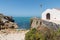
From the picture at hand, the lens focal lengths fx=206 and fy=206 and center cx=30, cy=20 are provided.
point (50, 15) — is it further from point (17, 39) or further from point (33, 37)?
point (33, 37)

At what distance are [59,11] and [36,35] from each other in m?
14.8

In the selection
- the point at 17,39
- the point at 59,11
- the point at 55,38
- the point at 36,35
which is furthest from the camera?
the point at 59,11

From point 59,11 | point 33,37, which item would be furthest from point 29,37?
point 59,11

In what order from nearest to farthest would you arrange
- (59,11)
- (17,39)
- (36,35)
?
(36,35), (17,39), (59,11)

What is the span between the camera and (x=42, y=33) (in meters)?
13.3

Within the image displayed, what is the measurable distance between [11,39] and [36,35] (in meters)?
4.65

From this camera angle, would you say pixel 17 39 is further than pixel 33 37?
Yes

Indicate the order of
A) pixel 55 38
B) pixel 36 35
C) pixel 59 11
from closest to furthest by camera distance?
1. pixel 55 38
2. pixel 36 35
3. pixel 59 11

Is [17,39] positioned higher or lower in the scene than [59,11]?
lower

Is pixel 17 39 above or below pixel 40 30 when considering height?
below

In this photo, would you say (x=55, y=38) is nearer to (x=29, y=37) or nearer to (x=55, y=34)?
(x=55, y=34)

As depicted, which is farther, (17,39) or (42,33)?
(17,39)

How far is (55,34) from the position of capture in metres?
13.0

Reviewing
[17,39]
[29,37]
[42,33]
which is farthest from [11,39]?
[42,33]
